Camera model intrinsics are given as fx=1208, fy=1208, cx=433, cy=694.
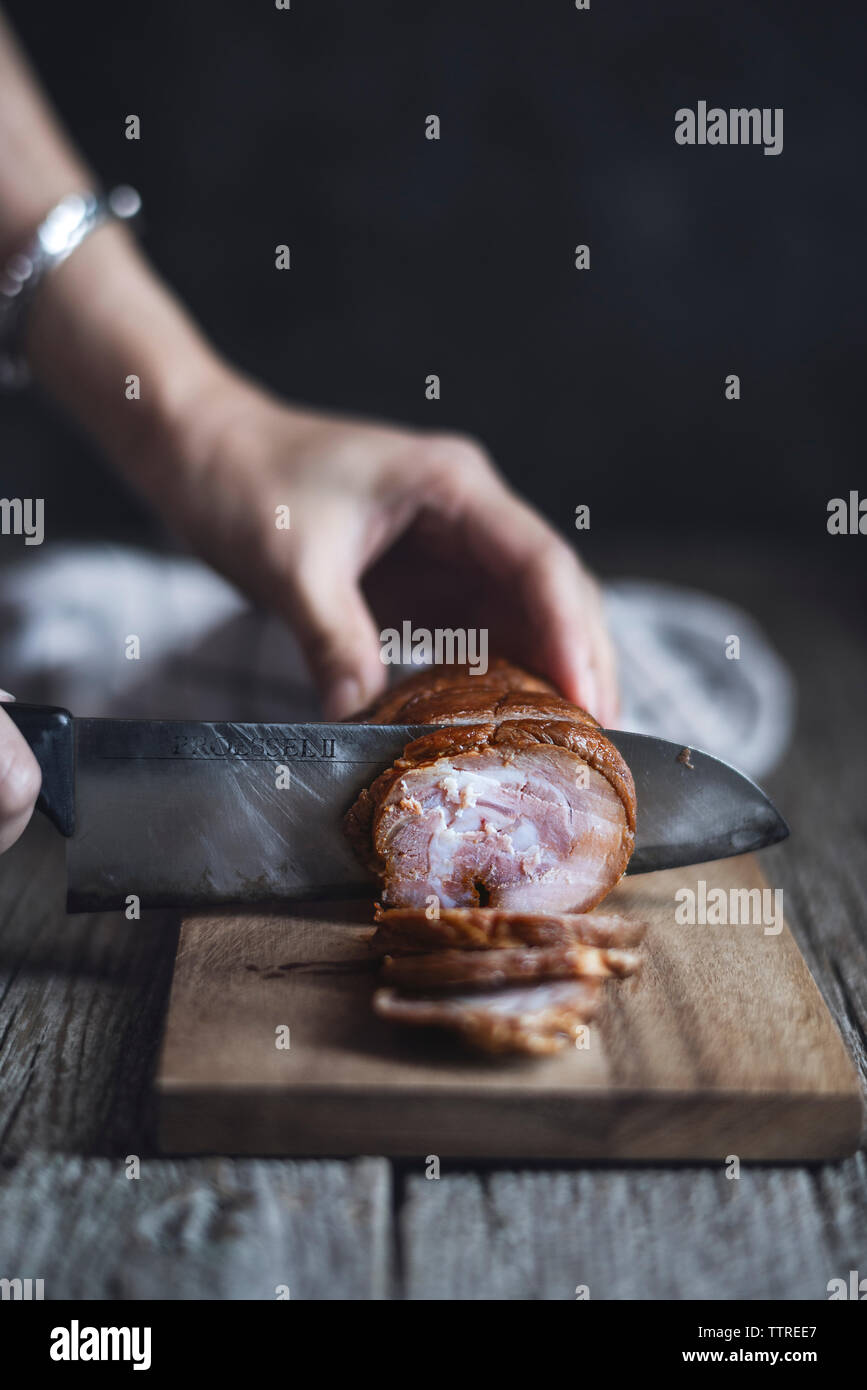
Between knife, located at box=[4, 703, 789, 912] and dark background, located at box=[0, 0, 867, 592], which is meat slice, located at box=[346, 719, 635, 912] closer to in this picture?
knife, located at box=[4, 703, 789, 912]

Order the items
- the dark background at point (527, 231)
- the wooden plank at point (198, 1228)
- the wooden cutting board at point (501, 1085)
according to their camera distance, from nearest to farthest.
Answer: the wooden plank at point (198, 1228) < the wooden cutting board at point (501, 1085) < the dark background at point (527, 231)

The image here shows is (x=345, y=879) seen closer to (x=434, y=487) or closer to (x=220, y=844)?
(x=220, y=844)

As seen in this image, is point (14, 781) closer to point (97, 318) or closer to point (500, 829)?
point (500, 829)

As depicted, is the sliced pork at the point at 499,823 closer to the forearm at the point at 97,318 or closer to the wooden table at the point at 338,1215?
the wooden table at the point at 338,1215

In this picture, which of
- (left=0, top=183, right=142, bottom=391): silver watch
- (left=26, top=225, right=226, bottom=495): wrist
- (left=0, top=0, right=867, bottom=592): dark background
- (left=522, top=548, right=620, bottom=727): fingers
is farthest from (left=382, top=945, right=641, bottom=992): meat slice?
(left=0, top=0, right=867, bottom=592): dark background

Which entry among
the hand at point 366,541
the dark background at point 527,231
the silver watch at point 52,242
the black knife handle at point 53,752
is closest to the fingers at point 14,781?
the black knife handle at point 53,752

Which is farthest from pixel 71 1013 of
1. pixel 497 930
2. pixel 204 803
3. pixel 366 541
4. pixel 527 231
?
pixel 527 231
